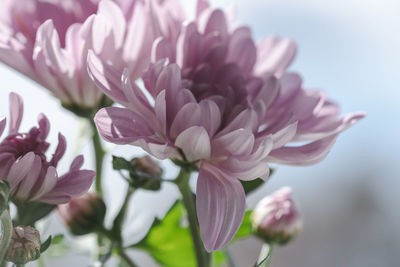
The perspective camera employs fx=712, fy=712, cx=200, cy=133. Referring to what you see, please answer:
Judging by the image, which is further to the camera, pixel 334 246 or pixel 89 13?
pixel 334 246

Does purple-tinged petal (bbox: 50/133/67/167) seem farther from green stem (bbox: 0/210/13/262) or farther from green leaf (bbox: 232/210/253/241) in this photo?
green leaf (bbox: 232/210/253/241)

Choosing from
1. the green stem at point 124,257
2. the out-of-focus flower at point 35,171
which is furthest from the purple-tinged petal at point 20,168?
the green stem at point 124,257

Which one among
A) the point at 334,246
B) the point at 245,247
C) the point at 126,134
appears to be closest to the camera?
the point at 126,134

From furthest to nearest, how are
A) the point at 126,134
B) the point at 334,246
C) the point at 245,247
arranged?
1. the point at 334,246
2. the point at 245,247
3. the point at 126,134

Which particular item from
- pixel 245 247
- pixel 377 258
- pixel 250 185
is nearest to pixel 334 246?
pixel 377 258

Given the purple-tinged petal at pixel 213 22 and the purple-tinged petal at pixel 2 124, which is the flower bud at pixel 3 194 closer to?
the purple-tinged petal at pixel 2 124

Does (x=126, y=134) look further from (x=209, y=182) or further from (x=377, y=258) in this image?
(x=377, y=258)

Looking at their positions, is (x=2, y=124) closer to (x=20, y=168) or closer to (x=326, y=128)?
(x=20, y=168)
